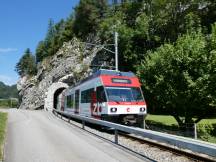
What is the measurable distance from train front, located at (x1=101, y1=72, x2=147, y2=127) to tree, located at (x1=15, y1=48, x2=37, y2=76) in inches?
3624

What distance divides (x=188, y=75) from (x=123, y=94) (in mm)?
4967

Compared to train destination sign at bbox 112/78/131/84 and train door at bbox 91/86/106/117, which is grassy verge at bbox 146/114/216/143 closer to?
train destination sign at bbox 112/78/131/84

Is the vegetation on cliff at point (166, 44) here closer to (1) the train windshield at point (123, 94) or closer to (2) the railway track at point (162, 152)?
(1) the train windshield at point (123, 94)

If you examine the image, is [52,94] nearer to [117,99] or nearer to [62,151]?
[117,99]

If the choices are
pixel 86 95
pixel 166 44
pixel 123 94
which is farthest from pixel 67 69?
pixel 123 94

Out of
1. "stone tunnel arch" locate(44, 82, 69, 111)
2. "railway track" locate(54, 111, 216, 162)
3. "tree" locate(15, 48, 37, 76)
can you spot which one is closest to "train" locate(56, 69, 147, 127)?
"railway track" locate(54, 111, 216, 162)

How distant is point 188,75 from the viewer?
22516 millimetres

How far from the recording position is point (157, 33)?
141 ft

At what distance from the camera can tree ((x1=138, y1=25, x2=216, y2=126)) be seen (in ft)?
71.2

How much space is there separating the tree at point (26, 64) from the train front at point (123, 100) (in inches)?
3624

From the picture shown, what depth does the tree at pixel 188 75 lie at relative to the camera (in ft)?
71.2

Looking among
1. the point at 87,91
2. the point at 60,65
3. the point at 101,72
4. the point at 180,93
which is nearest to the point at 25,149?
the point at 101,72

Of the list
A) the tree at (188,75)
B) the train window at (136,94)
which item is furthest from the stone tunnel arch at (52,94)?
the train window at (136,94)

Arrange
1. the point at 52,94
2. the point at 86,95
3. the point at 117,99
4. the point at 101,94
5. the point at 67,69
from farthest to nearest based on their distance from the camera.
Result: the point at 67,69 < the point at 52,94 < the point at 86,95 < the point at 101,94 < the point at 117,99
